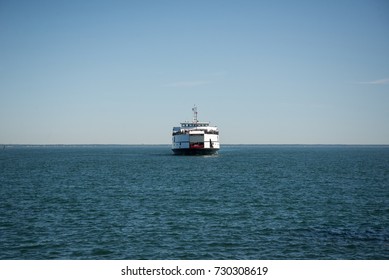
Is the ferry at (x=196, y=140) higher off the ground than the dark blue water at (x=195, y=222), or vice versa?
the ferry at (x=196, y=140)

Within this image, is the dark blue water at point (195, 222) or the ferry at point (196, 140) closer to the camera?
the dark blue water at point (195, 222)

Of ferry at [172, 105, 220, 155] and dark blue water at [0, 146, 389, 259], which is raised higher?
ferry at [172, 105, 220, 155]

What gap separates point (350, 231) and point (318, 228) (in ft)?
5.78

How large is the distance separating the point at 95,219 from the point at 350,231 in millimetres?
15664

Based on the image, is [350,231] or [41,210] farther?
[41,210]

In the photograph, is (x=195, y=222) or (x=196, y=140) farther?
(x=196, y=140)

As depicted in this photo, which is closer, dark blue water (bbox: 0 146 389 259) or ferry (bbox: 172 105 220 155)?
dark blue water (bbox: 0 146 389 259)

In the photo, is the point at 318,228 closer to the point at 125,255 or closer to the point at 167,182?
the point at 125,255
